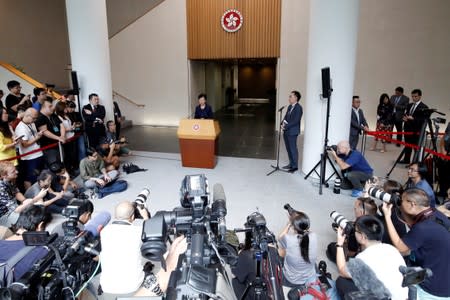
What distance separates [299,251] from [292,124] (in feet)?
12.7

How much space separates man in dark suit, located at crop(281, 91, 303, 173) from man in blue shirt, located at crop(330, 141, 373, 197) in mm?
1279

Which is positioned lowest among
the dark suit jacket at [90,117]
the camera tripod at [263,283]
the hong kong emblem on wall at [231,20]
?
the camera tripod at [263,283]

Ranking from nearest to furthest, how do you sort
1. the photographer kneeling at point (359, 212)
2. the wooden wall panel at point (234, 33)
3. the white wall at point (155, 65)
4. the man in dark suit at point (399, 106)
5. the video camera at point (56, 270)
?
the video camera at point (56, 270)
the photographer kneeling at point (359, 212)
the man in dark suit at point (399, 106)
the wooden wall panel at point (234, 33)
the white wall at point (155, 65)

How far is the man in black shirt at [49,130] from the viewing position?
17.2ft

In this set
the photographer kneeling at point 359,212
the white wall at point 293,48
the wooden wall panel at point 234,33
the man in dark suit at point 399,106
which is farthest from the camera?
the wooden wall panel at point 234,33

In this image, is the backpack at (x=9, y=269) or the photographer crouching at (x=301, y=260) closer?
the backpack at (x=9, y=269)

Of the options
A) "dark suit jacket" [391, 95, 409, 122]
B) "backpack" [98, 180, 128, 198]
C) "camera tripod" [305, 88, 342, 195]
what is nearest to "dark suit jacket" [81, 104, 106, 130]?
"backpack" [98, 180, 128, 198]

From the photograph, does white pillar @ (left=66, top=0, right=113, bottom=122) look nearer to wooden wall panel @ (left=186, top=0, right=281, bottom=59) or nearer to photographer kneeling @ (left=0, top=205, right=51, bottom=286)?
photographer kneeling @ (left=0, top=205, right=51, bottom=286)

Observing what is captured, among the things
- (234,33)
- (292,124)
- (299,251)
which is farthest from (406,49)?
(299,251)

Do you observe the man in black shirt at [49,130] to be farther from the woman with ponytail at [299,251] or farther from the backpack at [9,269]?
the woman with ponytail at [299,251]

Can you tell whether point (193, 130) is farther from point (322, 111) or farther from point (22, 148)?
point (22, 148)

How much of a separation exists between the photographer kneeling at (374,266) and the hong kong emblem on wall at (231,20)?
9.28 meters

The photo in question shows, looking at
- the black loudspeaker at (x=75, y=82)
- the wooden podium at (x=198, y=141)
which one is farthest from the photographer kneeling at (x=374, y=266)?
the black loudspeaker at (x=75, y=82)

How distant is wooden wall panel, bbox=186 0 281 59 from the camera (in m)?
10.2
